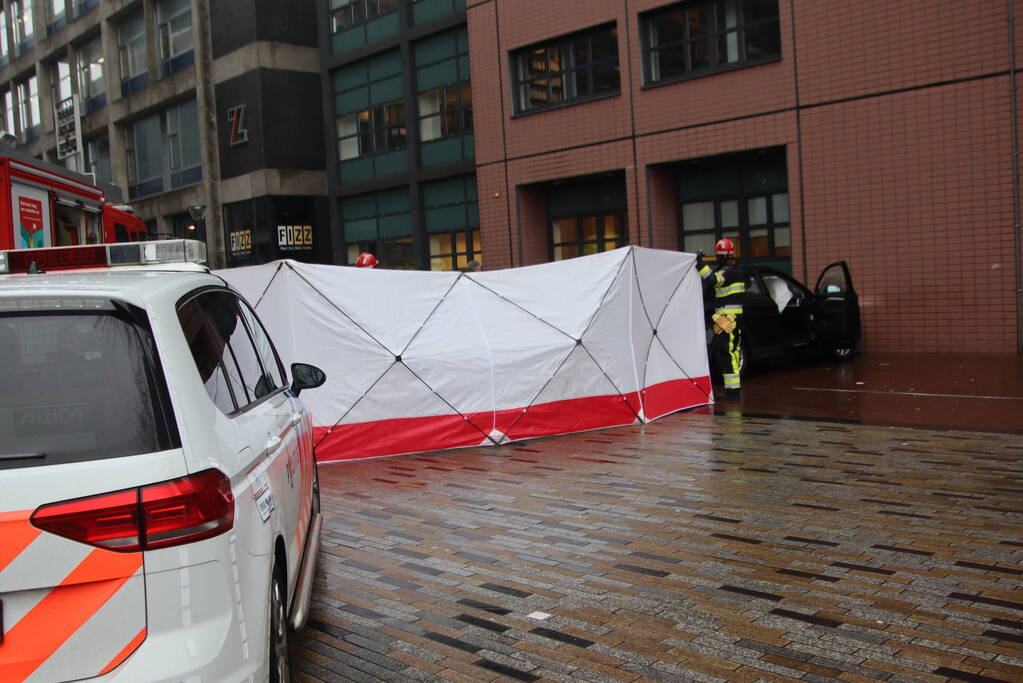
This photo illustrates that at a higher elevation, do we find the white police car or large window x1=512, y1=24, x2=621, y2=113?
large window x1=512, y1=24, x2=621, y2=113

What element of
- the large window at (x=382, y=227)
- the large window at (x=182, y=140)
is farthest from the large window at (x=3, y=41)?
the large window at (x=382, y=227)

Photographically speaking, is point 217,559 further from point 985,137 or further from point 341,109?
point 341,109

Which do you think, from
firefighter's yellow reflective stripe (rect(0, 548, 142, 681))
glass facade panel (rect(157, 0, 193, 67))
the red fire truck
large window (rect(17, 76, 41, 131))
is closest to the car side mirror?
firefighter's yellow reflective stripe (rect(0, 548, 142, 681))

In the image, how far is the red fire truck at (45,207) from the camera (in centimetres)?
870

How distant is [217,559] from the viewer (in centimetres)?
254

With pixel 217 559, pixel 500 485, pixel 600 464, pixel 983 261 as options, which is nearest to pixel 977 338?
pixel 983 261

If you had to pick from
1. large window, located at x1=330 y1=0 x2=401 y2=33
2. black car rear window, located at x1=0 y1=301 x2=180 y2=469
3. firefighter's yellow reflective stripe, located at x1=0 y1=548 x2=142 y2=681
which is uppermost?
large window, located at x1=330 y1=0 x2=401 y2=33

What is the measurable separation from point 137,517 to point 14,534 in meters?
0.29

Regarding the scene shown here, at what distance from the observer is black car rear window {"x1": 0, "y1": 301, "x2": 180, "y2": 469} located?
2518mm

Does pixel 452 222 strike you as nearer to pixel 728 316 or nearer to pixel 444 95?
pixel 444 95

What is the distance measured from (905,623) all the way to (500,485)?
3741mm

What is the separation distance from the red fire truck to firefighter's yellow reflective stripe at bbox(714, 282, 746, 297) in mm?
7701

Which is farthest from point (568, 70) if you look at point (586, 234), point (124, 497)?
point (124, 497)

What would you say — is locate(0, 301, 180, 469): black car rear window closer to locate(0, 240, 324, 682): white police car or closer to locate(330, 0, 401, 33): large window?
locate(0, 240, 324, 682): white police car
